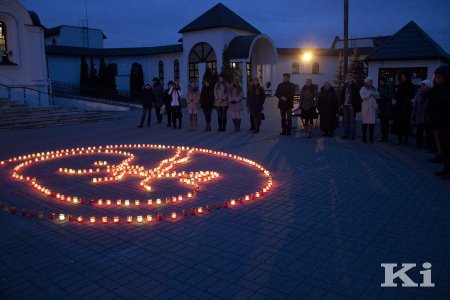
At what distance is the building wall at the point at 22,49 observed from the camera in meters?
22.2

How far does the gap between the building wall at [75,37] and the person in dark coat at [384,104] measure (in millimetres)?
38117

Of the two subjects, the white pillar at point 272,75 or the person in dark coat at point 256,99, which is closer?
the person in dark coat at point 256,99

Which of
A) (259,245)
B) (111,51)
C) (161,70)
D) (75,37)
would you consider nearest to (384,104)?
(259,245)

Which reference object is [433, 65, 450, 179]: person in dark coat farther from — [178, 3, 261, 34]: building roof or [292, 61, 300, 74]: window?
[292, 61, 300, 74]: window

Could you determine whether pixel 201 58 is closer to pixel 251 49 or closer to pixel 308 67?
pixel 251 49

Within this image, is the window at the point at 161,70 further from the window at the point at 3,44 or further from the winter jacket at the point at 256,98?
the winter jacket at the point at 256,98

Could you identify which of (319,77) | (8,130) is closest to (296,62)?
(319,77)

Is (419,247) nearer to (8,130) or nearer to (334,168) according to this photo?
(334,168)

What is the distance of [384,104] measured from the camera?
39.5 feet

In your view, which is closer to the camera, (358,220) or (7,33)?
(358,220)

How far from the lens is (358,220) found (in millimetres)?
5750

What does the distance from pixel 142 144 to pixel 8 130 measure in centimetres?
733

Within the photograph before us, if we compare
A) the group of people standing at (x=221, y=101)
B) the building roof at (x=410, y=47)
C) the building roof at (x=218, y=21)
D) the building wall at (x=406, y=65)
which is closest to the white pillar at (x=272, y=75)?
the building roof at (x=218, y=21)

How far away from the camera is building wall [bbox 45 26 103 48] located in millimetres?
41812
